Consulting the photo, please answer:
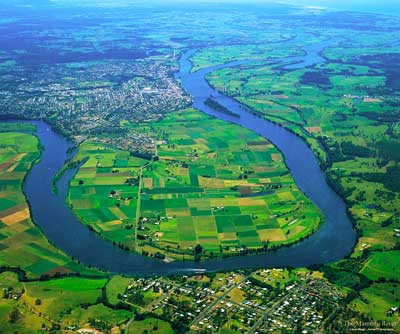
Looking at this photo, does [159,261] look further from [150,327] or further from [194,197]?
[194,197]

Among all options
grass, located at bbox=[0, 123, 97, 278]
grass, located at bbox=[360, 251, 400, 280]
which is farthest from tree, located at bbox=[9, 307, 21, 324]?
grass, located at bbox=[360, 251, 400, 280]

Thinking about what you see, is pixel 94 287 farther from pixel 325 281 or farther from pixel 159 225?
pixel 325 281

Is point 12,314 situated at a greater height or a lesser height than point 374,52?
lesser

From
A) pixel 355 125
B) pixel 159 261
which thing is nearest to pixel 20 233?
pixel 159 261

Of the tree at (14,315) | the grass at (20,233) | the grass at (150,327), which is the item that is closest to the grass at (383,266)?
the grass at (150,327)

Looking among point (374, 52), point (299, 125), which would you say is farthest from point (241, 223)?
point (374, 52)
